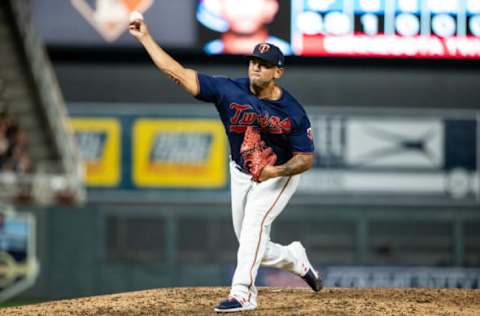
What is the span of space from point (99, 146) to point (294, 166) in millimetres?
11001

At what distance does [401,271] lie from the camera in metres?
17.3

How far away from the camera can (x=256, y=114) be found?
6.78m

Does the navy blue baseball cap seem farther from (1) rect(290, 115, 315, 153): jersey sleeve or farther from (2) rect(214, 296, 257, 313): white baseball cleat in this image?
(2) rect(214, 296, 257, 313): white baseball cleat

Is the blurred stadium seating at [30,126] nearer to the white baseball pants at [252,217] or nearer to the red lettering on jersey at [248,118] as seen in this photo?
the white baseball pants at [252,217]

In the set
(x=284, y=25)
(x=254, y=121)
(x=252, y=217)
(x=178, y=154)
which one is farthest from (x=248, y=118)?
(x=178, y=154)

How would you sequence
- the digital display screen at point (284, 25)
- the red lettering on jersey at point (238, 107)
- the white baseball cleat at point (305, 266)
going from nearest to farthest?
the red lettering on jersey at point (238, 107) → the white baseball cleat at point (305, 266) → the digital display screen at point (284, 25)

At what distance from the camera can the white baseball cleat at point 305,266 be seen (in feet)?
25.1

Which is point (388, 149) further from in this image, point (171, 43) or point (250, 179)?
point (250, 179)

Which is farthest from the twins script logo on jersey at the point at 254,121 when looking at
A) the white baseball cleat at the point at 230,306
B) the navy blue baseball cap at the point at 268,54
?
the white baseball cleat at the point at 230,306

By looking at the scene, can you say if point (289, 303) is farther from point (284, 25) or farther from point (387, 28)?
point (387, 28)

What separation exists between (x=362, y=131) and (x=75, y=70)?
16.5 feet

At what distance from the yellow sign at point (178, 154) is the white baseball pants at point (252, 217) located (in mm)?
10400

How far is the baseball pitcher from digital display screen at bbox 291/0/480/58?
10.6 meters

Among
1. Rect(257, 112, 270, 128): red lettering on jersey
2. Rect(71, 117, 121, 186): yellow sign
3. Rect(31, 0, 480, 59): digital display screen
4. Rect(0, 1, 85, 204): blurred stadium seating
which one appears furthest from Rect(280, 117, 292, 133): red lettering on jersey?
Rect(71, 117, 121, 186): yellow sign
